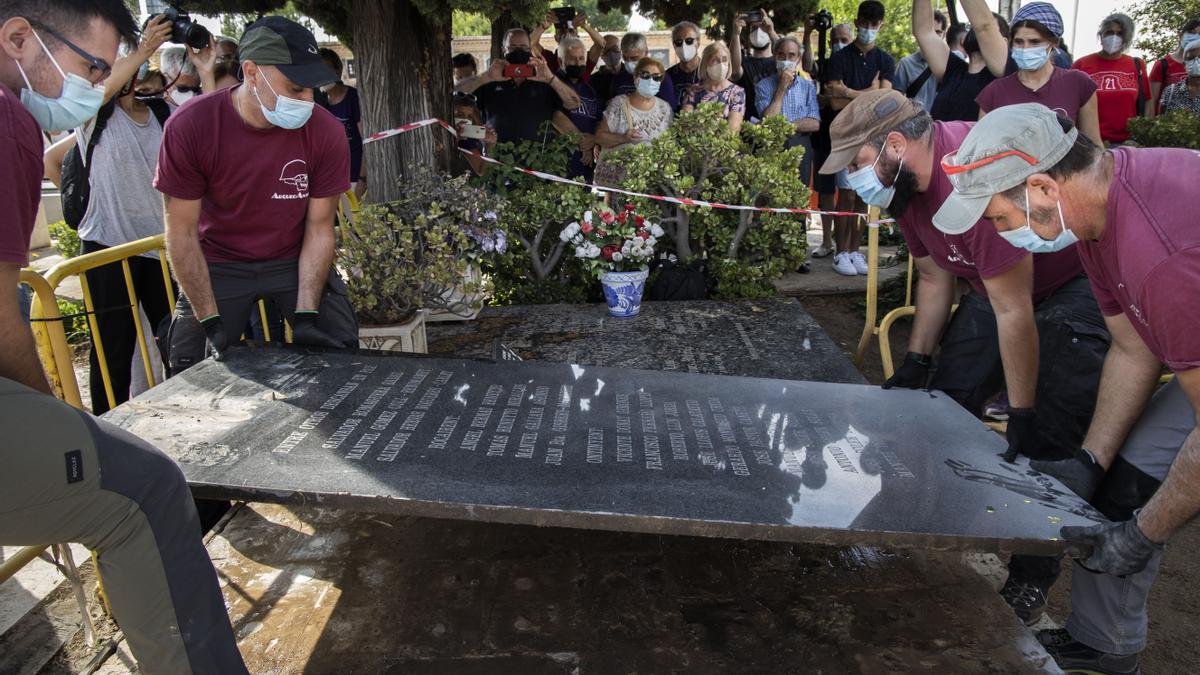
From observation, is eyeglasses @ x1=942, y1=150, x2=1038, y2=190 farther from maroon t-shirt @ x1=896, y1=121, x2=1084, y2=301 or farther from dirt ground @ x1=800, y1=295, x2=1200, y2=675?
dirt ground @ x1=800, y1=295, x2=1200, y2=675

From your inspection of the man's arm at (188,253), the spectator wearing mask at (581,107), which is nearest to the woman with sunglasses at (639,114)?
the spectator wearing mask at (581,107)

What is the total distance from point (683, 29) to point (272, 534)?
5.30 m

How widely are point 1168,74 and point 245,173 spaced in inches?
293

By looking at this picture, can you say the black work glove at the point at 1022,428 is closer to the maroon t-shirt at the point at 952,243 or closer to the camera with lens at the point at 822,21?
the maroon t-shirt at the point at 952,243

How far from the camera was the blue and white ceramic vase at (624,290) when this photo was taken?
4.93m

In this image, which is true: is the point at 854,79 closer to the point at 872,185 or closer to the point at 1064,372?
the point at 872,185

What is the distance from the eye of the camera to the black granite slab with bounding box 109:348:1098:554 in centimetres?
205

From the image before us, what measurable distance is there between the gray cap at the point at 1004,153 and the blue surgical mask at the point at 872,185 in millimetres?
679

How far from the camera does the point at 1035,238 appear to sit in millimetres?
2152

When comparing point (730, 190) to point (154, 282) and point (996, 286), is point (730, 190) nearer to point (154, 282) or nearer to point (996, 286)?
point (996, 286)

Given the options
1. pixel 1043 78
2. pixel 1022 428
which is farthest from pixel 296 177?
pixel 1043 78

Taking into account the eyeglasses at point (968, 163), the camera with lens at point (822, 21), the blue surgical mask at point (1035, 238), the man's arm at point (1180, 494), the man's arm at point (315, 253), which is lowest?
the man's arm at point (1180, 494)

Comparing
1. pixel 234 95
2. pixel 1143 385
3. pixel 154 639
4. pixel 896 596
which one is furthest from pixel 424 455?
pixel 1143 385

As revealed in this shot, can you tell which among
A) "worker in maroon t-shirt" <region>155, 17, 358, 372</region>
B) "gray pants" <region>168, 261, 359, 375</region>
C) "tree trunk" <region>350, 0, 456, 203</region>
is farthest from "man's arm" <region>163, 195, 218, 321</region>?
"tree trunk" <region>350, 0, 456, 203</region>
